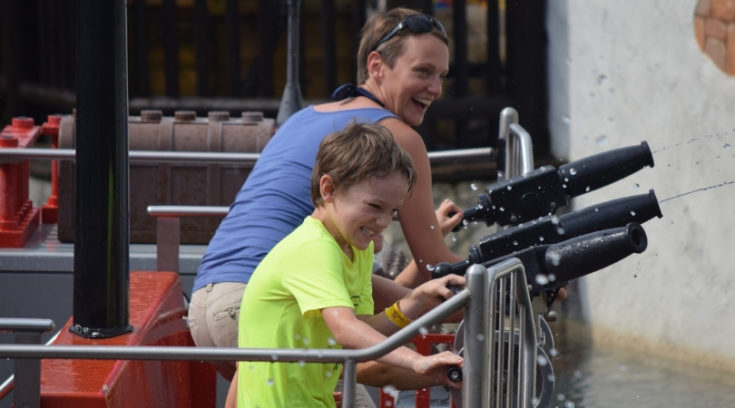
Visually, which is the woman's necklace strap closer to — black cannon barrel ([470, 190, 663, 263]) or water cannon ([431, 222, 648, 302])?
black cannon barrel ([470, 190, 663, 263])

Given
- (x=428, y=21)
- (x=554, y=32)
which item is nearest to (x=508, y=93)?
(x=554, y=32)

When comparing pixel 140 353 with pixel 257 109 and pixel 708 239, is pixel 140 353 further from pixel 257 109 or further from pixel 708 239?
pixel 257 109

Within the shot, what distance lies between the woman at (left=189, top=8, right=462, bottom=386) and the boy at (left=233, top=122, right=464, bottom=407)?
40 centimetres

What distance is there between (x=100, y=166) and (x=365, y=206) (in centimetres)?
85

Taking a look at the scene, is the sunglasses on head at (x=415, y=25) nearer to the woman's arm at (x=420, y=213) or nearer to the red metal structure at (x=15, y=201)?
the woman's arm at (x=420, y=213)

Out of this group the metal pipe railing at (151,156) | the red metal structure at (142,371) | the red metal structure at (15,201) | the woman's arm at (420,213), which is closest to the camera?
the red metal structure at (142,371)

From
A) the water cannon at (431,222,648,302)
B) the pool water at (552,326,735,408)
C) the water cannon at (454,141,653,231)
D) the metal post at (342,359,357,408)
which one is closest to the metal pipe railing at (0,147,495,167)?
the water cannon at (454,141,653,231)

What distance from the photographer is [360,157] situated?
2.78 m

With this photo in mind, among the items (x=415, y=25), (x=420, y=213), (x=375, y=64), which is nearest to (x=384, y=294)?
(x=420, y=213)

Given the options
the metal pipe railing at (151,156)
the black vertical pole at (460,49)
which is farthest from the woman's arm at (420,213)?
the black vertical pole at (460,49)

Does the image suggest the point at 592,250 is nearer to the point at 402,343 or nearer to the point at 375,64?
the point at 402,343

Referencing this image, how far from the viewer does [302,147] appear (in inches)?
134

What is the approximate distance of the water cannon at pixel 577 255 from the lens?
279 centimetres

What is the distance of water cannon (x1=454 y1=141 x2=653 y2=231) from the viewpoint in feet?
11.5
